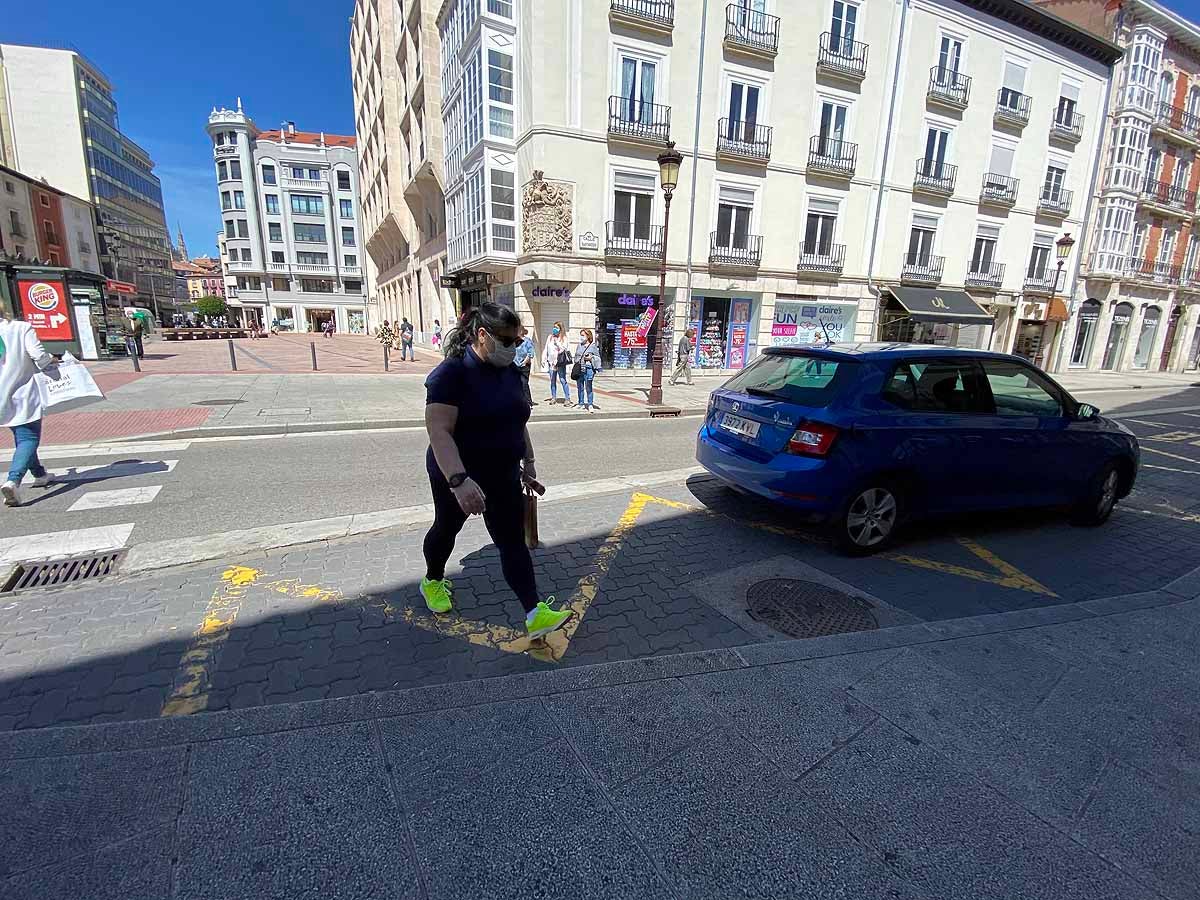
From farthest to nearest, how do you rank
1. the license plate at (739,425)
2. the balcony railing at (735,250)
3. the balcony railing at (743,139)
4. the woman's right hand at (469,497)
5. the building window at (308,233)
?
the building window at (308,233), the balcony railing at (735,250), the balcony railing at (743,139), the license plate at (739,425), the woman's right hand at (469,497)

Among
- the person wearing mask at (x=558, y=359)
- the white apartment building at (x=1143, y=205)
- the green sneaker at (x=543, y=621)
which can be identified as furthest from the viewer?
the white apartment building at (x=1143, y=205)

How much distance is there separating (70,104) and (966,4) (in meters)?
75.3

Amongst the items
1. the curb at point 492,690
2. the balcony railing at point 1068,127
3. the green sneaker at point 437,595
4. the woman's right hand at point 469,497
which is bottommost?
the curb at point 492,690

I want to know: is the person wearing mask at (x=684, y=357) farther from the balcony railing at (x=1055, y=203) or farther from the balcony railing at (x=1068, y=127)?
the balcony railing at (x=1068, y=127)

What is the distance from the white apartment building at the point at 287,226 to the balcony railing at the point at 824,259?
5547 centimetres

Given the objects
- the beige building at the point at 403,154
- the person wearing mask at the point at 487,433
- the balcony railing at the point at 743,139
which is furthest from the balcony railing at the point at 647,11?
the person wearing mask at the point at 487,433

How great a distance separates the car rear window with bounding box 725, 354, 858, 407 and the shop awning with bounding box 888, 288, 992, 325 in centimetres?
2094

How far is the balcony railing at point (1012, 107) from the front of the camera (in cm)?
2372

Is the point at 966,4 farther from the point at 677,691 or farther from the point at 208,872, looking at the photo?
the point at 208,872

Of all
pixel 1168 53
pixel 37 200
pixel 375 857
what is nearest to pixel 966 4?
pixel 1168 53

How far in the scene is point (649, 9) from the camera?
Answer: 58.4 feet

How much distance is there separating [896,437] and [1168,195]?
1618 inches

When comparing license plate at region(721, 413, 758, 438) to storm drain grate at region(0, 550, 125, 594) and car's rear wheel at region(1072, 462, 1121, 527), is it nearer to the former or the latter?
car's rear wheel at region(1072, 462, 1121, 527)

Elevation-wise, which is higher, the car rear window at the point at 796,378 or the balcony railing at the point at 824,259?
the balcony railing at the point at 824,259
